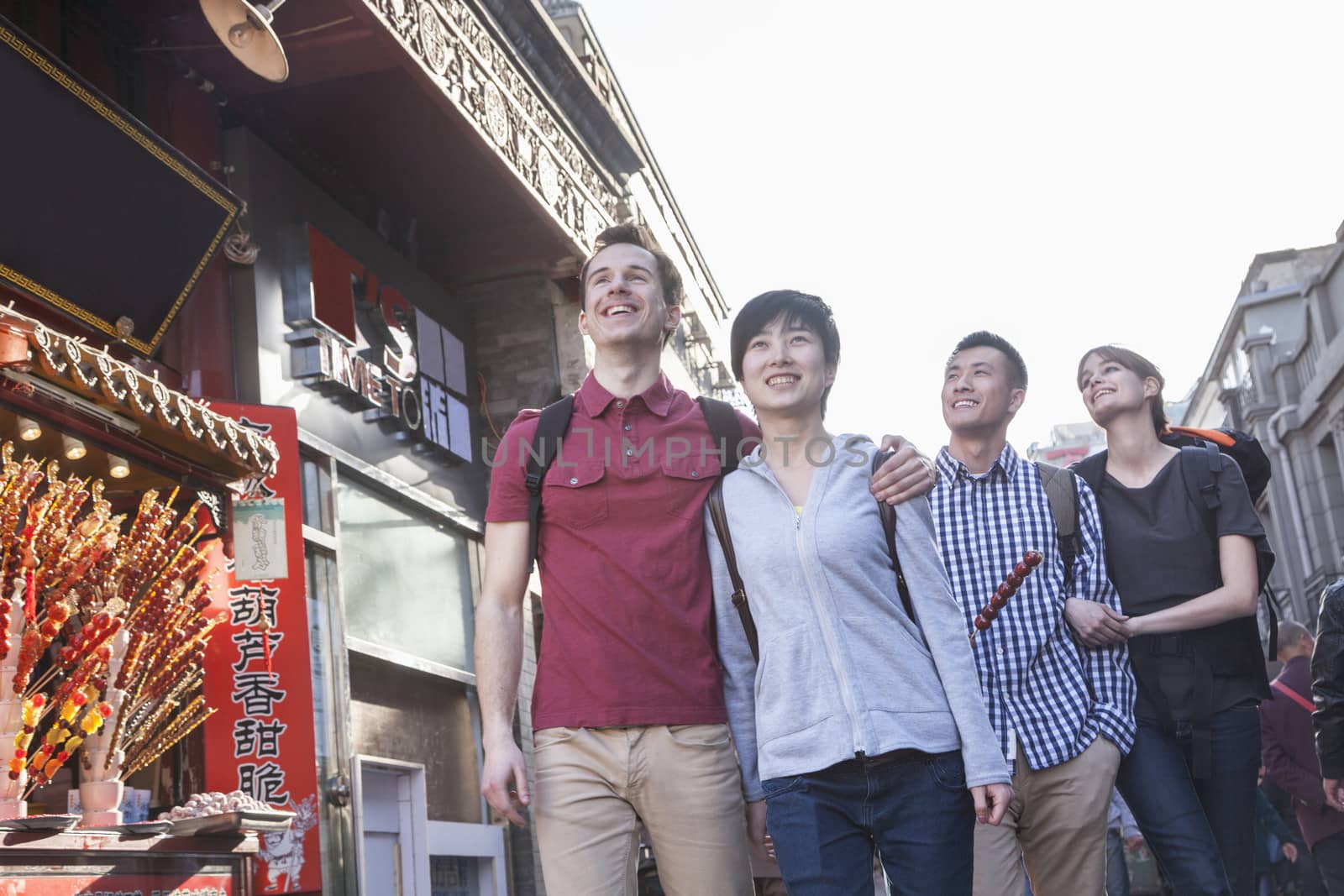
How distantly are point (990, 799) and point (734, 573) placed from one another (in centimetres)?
79

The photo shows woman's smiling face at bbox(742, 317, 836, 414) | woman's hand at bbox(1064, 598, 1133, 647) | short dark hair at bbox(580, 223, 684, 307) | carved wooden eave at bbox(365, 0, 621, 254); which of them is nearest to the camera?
woman's smiling face at bbox(742, 317, 836, 414)

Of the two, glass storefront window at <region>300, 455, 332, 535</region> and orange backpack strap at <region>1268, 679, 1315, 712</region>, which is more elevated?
glass storefront window at <region>300, 455, 332, 535</region>

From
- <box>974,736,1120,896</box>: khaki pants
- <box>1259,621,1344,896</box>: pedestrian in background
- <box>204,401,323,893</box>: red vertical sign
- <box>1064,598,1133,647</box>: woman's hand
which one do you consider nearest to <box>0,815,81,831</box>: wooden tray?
<box>204,401,323,893</box>: red vertical sign

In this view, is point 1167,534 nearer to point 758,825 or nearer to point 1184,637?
point 1184,637

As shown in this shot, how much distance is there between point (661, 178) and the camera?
811 inches

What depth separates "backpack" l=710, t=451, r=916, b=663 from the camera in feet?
11.1

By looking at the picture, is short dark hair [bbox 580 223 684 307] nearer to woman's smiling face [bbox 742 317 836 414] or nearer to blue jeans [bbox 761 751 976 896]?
woman's smiling face [bbox 742 317 836 414]

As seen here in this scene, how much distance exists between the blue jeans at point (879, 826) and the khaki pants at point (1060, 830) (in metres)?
1.05

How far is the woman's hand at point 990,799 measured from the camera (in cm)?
309

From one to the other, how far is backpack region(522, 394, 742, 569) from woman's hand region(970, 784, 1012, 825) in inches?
40.7

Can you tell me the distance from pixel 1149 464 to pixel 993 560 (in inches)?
28.8

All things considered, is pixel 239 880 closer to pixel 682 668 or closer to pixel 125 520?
pixel 125 520

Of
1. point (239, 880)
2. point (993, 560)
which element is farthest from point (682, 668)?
point (239, 880)

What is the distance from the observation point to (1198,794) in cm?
434
